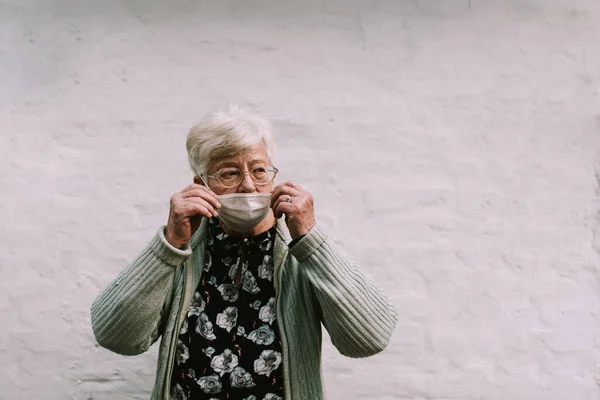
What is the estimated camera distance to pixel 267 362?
5.92 ft

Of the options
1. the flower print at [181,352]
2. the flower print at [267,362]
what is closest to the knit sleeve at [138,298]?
the flower print at [181,352]

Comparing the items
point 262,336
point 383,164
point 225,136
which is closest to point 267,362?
point 262,336

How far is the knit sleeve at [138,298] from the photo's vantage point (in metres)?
1.79

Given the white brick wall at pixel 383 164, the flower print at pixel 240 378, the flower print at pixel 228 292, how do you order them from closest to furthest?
the flower print at pixel 240 378 → the flower print at pixel 228 292 → the white brick wall at pixel 383 164

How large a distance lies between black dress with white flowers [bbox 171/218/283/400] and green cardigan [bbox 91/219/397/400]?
3 centimetres

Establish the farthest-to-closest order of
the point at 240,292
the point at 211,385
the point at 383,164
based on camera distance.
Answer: the point at 383,164
the point at 240,292
the point at 211,385

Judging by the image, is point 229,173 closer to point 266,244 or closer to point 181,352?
point 266,244

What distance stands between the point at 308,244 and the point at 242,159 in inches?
13.3

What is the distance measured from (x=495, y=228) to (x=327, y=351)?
0.88 metres

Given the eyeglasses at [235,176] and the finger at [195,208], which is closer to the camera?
the finger at [195,208]

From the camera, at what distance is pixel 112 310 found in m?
1.82

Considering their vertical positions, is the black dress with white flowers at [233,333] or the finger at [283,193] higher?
the finger at [283,193]

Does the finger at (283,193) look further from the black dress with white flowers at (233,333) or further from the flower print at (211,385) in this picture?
the flower print at (211,385)

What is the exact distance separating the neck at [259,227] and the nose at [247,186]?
4.7 inches
